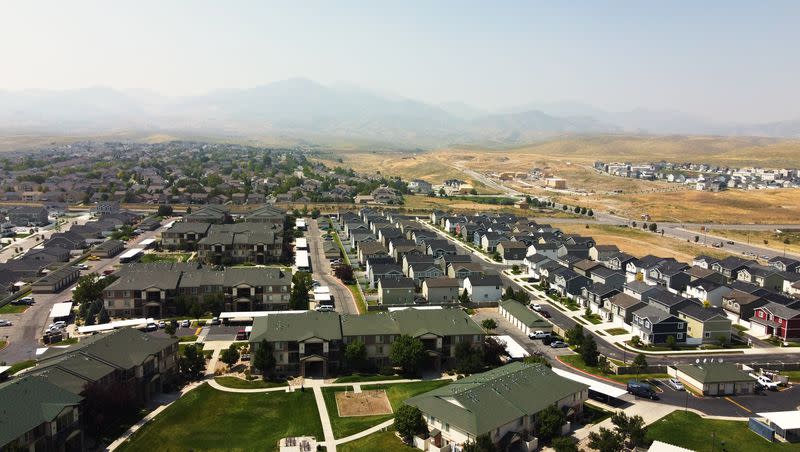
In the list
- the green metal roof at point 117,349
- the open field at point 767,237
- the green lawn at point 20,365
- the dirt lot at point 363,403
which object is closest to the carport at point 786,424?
the dirt lot at point 363,403

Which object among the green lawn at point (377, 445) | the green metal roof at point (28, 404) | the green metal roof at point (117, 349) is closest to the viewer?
the green metal roof at point (28, 404)

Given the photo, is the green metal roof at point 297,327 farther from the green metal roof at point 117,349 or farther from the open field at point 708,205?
the open field at point 708,205

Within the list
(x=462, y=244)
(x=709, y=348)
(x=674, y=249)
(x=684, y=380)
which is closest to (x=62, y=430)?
(x=684, y=380)

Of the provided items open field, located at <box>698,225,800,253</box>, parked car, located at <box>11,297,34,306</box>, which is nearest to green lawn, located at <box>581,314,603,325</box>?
open field, located at <box>698,225,800,253</box>

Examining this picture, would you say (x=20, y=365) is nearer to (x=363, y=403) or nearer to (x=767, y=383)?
(x=363, y=403)

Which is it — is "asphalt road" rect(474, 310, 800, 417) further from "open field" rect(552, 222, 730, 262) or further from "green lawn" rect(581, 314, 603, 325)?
"open field" rect(552, 222, 730, 262)
